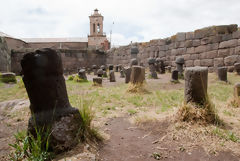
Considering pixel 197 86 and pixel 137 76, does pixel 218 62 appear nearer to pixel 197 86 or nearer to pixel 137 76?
pixel 137 76

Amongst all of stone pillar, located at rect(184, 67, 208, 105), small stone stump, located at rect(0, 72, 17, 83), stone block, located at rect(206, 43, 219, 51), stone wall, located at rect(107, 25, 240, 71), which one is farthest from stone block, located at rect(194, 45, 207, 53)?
small stone stump, located at rect(0, 72, 17, 83)

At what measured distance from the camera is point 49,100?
2.39m

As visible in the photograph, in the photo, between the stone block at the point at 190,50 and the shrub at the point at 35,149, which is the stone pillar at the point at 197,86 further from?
the stone block at the point at 190,50

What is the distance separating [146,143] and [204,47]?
10.6m

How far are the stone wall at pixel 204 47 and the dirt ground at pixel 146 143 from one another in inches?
332

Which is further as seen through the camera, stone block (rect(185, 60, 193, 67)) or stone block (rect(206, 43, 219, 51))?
stone block (rect(185, 60, 193, 67))

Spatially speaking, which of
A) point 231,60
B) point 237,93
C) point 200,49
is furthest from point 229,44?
point 237,93

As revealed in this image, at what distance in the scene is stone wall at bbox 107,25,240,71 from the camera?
10352 millimetres

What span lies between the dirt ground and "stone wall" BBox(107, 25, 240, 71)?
27.7 ft

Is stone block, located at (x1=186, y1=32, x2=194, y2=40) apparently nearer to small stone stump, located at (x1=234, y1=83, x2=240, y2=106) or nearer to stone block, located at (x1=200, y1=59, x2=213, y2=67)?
stone block, located at (x1=200, y1=59, x2=213, y2=67)

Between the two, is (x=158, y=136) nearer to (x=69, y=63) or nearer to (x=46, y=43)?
(x=69, y=63)

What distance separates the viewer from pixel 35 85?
2.34m

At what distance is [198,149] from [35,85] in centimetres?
230

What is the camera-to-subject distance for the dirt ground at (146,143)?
2.30 m
